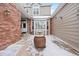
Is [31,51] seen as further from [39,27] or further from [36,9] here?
[36,9]

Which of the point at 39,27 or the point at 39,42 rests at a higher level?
the point at 39,27

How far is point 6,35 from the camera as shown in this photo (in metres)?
4.80

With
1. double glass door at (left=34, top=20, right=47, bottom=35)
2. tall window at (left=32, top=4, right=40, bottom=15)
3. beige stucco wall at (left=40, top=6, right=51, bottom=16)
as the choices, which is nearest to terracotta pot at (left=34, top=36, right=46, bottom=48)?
double glass door at (left=34, top=20, right=47, bottom=35)

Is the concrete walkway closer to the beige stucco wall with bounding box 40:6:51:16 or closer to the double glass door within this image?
the double glass door

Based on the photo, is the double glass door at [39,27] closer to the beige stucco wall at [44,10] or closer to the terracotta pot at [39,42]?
the terracotta pot at [39,42]

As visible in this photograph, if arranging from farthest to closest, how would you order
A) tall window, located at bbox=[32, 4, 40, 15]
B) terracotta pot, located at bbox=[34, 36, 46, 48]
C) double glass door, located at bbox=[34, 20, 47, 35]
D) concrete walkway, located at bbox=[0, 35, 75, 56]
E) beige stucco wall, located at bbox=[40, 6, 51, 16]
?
beige stucco wall, located at bbox=[40, 6, 51, 16], tall window, located at bbox=[32, 4, 40, 15], double glass door, located at bbox=[34, 20, 47, 35], terracotta pot, located at bbox=[34, 36, 46, 48], concrete walkway, located at bbox=[0, 35, 75, 56]

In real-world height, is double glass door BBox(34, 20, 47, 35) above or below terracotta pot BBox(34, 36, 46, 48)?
above

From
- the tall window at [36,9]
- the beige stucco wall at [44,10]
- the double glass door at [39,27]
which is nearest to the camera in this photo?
the double glass door at [39,27]

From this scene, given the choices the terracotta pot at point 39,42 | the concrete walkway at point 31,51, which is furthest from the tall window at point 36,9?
the concrete walkway at point 31,51

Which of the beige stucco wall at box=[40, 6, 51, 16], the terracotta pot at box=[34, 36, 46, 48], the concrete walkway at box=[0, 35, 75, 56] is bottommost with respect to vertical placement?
the concrete walkway at box=[0, 35, 75, 56]

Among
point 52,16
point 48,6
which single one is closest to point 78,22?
point 48,6

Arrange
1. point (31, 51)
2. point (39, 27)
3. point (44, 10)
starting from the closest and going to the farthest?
point (31, 51) < point (39, 27) < point (44, 10)

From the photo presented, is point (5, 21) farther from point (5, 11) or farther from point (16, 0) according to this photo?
point (16, 0)

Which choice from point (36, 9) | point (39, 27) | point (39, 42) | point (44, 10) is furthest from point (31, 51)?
point (44, 10)
